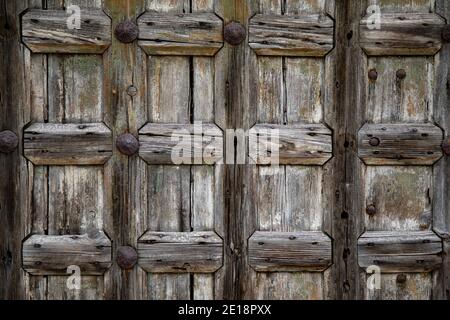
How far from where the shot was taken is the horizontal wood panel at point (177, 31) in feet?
6.33

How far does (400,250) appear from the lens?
1985 mm

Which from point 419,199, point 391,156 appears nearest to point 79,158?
point 391,156

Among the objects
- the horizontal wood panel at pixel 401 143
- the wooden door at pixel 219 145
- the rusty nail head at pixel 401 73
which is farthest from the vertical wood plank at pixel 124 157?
the rusty nail head at pixel 401 73

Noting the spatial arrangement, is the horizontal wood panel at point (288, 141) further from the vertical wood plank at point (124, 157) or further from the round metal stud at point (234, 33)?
the vertical wood plank at point (124, 157)

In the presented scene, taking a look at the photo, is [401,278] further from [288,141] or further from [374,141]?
[288,141]

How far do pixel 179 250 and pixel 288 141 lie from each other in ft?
2.02

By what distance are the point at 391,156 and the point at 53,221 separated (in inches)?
54.5

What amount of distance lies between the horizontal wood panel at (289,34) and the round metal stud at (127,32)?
1.50 ft

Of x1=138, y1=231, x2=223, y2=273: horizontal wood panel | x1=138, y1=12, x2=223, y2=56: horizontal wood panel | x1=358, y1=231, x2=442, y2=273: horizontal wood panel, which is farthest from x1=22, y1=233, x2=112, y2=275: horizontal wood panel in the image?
x1=358, y1=231, x2=442, y2=273: horizontal wood panel

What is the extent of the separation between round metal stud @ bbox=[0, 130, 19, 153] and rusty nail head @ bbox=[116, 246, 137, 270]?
1.91 ft

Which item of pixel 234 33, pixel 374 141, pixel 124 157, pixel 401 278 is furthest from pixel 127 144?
pixel 401 278

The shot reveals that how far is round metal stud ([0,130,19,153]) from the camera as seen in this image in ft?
6.29

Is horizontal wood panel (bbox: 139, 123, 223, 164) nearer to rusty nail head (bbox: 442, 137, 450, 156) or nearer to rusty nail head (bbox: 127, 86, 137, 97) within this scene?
rusty nail head (bbox: 127, 86, 137, 97)
